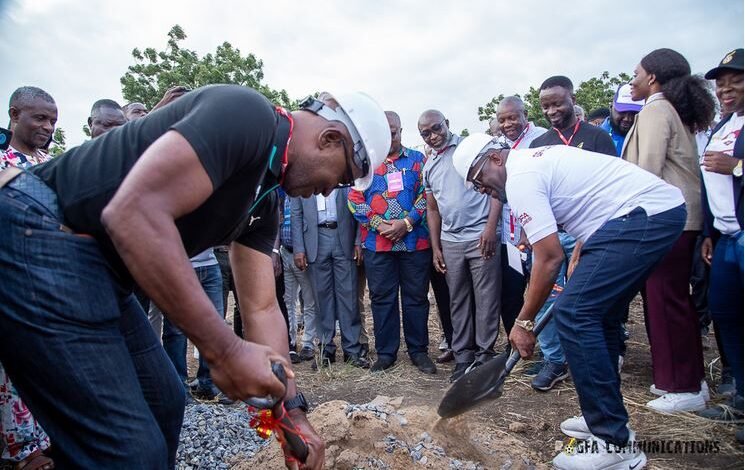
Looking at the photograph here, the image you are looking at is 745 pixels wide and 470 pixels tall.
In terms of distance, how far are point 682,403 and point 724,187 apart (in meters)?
1.45

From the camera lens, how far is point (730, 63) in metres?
3.26

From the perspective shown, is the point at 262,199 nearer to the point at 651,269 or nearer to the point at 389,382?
the point at 651,269

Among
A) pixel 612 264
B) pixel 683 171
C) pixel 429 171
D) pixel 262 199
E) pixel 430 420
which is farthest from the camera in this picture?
pixel 429 171

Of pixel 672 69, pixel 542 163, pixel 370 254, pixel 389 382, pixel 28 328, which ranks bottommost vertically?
pixel 389 382

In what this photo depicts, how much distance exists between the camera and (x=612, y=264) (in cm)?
286

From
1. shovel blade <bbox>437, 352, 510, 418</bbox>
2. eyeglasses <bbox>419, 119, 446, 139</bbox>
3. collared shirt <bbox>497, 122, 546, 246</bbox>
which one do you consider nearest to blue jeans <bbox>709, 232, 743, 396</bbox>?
shovel blade <bbox>437, 352, 510, 418</bbox>

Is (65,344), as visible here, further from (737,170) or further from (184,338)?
(737,170)

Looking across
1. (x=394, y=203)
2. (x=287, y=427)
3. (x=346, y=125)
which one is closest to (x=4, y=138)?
(x=346, y=125)

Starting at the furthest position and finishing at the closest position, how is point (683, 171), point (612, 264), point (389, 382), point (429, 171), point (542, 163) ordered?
point (429, 171)
point (389, 382)
point (683, 171)
point (542, 163)
point (612, 264)

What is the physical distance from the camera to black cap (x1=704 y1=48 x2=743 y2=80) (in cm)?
323

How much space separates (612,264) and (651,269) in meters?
0.28

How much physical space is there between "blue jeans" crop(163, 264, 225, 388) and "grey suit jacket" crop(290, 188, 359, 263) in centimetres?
120

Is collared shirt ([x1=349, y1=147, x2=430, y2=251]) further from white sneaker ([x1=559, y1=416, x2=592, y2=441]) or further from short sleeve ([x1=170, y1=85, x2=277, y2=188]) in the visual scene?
short sleeve ([x1=170, y1=85, x2=277, y2=188])

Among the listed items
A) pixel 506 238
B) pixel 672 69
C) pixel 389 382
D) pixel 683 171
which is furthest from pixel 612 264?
pixel 389 382
